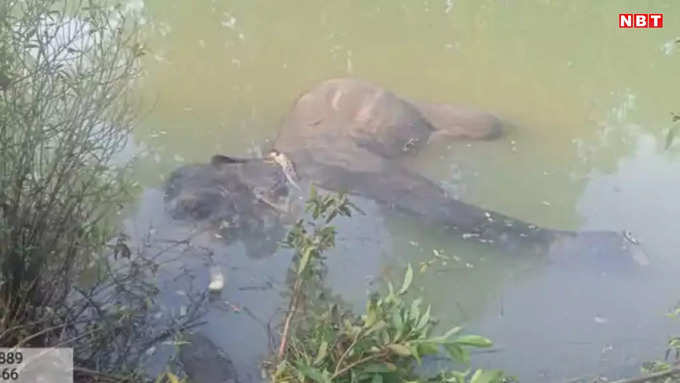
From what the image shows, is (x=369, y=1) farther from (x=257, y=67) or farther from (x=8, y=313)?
(x=8, y=313)

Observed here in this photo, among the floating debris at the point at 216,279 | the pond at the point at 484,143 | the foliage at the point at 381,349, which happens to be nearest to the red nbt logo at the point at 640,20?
the pond at the point at 484,143

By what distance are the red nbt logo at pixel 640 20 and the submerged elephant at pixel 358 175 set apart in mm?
2928

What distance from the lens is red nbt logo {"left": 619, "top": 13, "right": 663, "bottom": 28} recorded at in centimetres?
776

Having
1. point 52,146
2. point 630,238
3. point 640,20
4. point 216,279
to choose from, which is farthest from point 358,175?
point 640,20

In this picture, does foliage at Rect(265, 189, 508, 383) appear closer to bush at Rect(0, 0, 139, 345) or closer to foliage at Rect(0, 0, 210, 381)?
foliage at Rect(0, 0, 210, 381)

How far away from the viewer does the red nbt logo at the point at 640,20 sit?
776cm

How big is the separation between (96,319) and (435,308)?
1620mm

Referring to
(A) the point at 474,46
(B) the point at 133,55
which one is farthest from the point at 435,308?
(A) the point at 474,46

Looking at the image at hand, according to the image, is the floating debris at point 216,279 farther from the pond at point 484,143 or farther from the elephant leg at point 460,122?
the elephant leg at point 460,122

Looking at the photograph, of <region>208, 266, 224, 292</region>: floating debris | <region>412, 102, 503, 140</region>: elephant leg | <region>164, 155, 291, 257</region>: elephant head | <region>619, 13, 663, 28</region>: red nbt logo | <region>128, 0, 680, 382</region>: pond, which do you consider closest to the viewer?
<region>208, 266, 224, 292</region>: floating debris

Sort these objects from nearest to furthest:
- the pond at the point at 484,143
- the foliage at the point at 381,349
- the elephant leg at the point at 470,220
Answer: the foliage at the point at 381,349 → the pond at the point at 484,143 → the elephant leg at the point at 470,220

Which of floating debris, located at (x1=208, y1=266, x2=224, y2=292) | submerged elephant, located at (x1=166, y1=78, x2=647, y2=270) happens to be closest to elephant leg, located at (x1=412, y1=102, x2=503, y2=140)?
submerged elephant, located at (x1=166, y1=78, x2=647, y2=270)

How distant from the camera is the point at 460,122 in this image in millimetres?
5512

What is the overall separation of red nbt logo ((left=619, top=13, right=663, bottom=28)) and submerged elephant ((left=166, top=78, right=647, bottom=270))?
9.61 feet
